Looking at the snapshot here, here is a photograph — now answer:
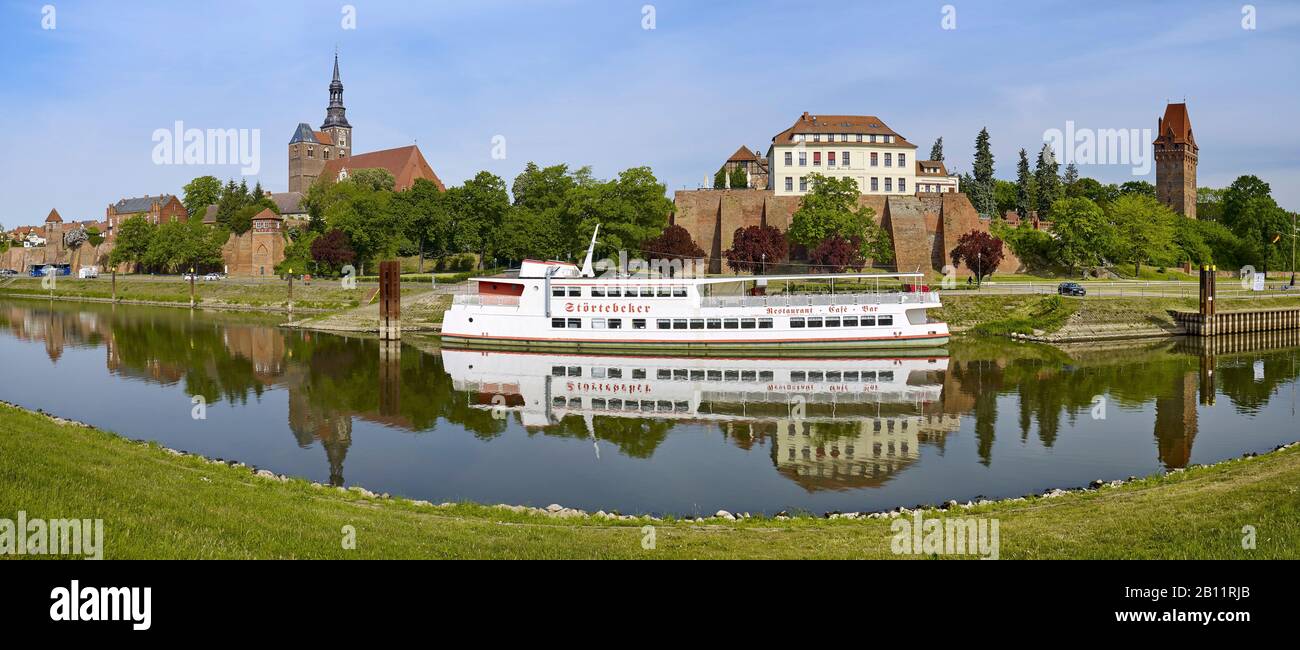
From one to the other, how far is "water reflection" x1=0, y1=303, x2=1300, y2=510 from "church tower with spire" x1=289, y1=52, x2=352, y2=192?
93494 millimetres

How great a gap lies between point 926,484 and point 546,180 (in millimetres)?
66599

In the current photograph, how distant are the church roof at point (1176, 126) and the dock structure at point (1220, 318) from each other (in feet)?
228

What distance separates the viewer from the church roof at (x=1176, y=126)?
110312 millimetres

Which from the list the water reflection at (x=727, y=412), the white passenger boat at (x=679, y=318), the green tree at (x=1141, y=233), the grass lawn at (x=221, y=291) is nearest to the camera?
the water reflection at (x=727, y=412)

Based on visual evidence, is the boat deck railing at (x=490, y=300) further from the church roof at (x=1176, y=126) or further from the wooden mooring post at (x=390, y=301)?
the church roof at (x=1176, y=126)

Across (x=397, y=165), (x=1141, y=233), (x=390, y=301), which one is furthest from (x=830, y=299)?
(x=397, y=165)

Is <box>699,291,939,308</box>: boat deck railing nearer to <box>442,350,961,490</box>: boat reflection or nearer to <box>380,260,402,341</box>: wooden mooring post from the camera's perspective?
<box>442,350,961,490</box>: boat reflection

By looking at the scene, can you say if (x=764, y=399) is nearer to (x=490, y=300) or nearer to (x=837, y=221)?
(x=490, y=300)

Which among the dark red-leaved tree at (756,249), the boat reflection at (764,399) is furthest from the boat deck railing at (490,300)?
the dark red-leaved tree at (756,249)

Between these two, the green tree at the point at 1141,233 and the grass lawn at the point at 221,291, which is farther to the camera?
the green tree at the point at 1141,233

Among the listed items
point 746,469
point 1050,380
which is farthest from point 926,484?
point 1050,380

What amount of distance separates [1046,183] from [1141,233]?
A: 23623mm

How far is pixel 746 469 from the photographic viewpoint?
2072 cm

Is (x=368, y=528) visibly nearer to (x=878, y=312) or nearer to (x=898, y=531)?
(x=898, y=531)
